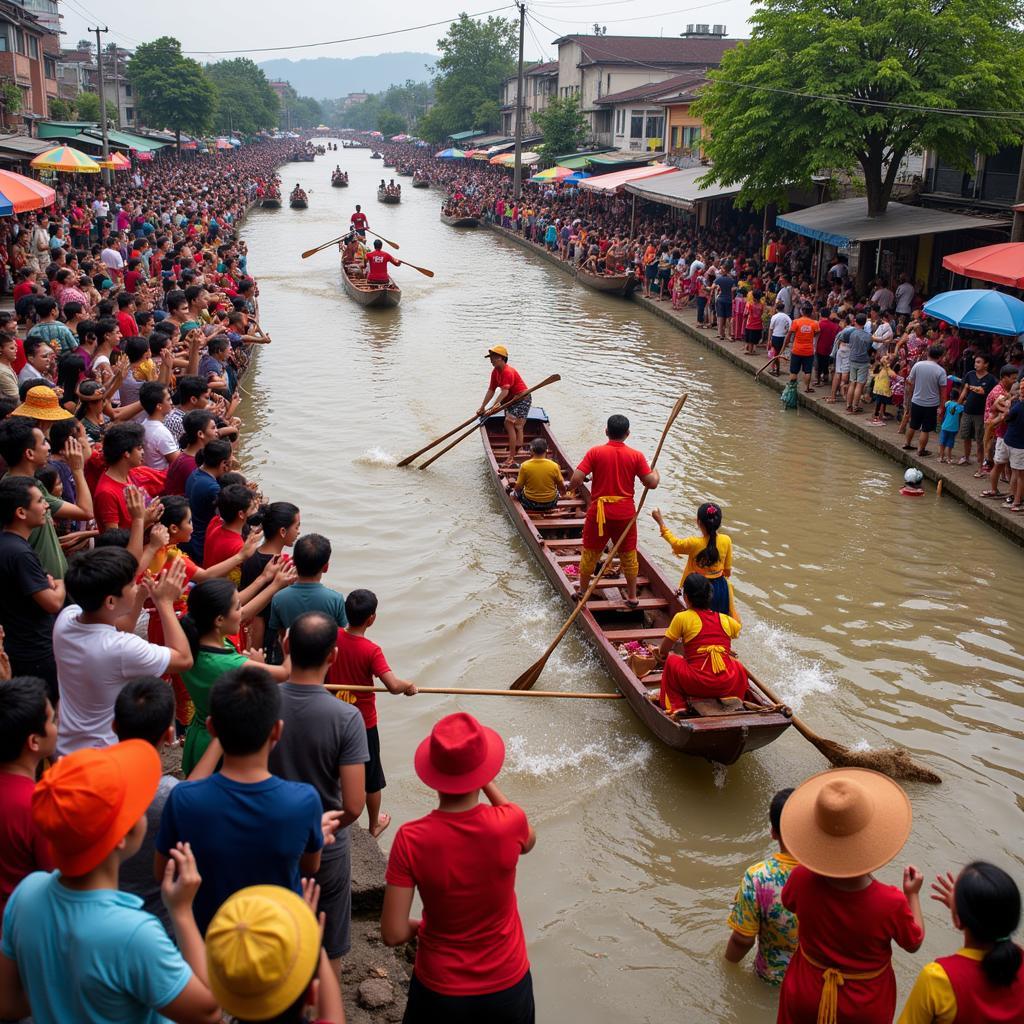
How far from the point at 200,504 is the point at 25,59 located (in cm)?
4543

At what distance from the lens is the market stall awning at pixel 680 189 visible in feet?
83.1

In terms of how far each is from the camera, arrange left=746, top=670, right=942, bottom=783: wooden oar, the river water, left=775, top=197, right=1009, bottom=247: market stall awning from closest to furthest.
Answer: the river water, left=746, top=670, right=942, bottom=783: wooden oar, left=775, top=197, right=1009, bottom=247: market stall awning

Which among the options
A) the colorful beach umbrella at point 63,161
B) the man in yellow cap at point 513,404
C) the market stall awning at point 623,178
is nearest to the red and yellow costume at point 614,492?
the man in yellow cap at point 513,404

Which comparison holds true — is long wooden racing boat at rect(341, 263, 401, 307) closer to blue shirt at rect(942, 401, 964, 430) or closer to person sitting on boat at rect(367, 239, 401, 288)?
A: person sitting on boat at rect(367, 239, 401, 288)

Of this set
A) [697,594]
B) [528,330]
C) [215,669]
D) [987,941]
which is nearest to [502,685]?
[697,594]

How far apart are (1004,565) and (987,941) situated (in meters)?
8.68

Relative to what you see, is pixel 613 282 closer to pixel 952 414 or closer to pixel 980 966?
pixel 952 414

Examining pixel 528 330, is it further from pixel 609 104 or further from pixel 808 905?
pixel 609 104

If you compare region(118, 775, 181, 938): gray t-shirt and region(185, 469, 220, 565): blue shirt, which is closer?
region(118, 775, 181, 938): gray t-shirt

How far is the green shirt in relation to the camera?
4355mm

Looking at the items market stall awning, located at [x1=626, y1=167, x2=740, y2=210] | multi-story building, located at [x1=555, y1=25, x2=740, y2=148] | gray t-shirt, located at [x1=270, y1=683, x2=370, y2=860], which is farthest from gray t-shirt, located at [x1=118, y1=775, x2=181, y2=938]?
multi-story building, located at [x1=555, y1=25, x2=740, y2=148]

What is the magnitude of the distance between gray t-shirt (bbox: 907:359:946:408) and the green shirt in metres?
11.1

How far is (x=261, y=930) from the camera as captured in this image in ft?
8.04

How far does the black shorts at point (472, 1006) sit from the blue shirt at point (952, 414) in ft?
36.8
